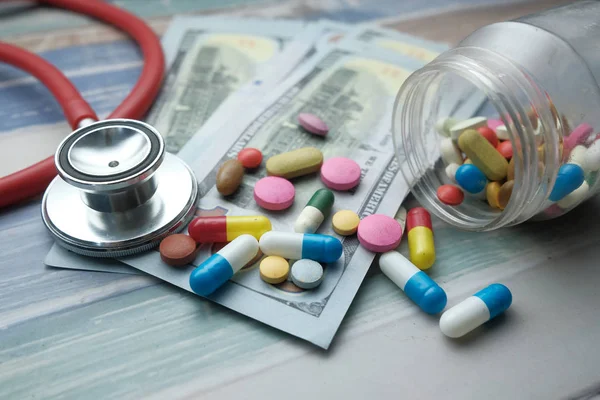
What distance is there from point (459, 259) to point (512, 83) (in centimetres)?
26

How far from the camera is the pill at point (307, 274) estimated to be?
2.59 feet

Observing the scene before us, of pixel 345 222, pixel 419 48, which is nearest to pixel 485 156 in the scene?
pixel 345 222

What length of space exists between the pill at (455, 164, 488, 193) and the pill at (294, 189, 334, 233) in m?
0.22

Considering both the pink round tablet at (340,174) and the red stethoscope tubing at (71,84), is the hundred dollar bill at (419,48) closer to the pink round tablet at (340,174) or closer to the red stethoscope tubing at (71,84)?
the pink round tablet at (340,174)

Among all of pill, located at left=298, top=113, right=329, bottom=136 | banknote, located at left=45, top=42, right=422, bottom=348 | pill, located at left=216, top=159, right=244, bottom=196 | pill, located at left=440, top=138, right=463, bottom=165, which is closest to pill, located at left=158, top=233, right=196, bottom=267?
banknote, located at left=45, top=42, right=422, bottom=348

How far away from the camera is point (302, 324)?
2.48 feet

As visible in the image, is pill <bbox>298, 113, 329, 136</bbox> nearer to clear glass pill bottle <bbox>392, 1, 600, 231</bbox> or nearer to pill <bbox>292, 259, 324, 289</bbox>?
clear glass pill bottle <bbox>392, 1, 600, 231</bbox>

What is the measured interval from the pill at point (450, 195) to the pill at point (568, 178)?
151mm

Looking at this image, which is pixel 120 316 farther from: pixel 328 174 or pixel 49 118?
pixel 49 118

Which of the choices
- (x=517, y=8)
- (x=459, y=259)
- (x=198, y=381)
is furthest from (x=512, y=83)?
(x=517, y=8)

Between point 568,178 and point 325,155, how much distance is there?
41 cm

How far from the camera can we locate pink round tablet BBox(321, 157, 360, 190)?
0.95m

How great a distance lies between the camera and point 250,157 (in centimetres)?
99

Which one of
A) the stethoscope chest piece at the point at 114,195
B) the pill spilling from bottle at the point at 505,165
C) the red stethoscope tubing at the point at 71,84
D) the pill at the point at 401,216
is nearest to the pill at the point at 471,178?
the pill spilling from bottle at the point at 505,165
